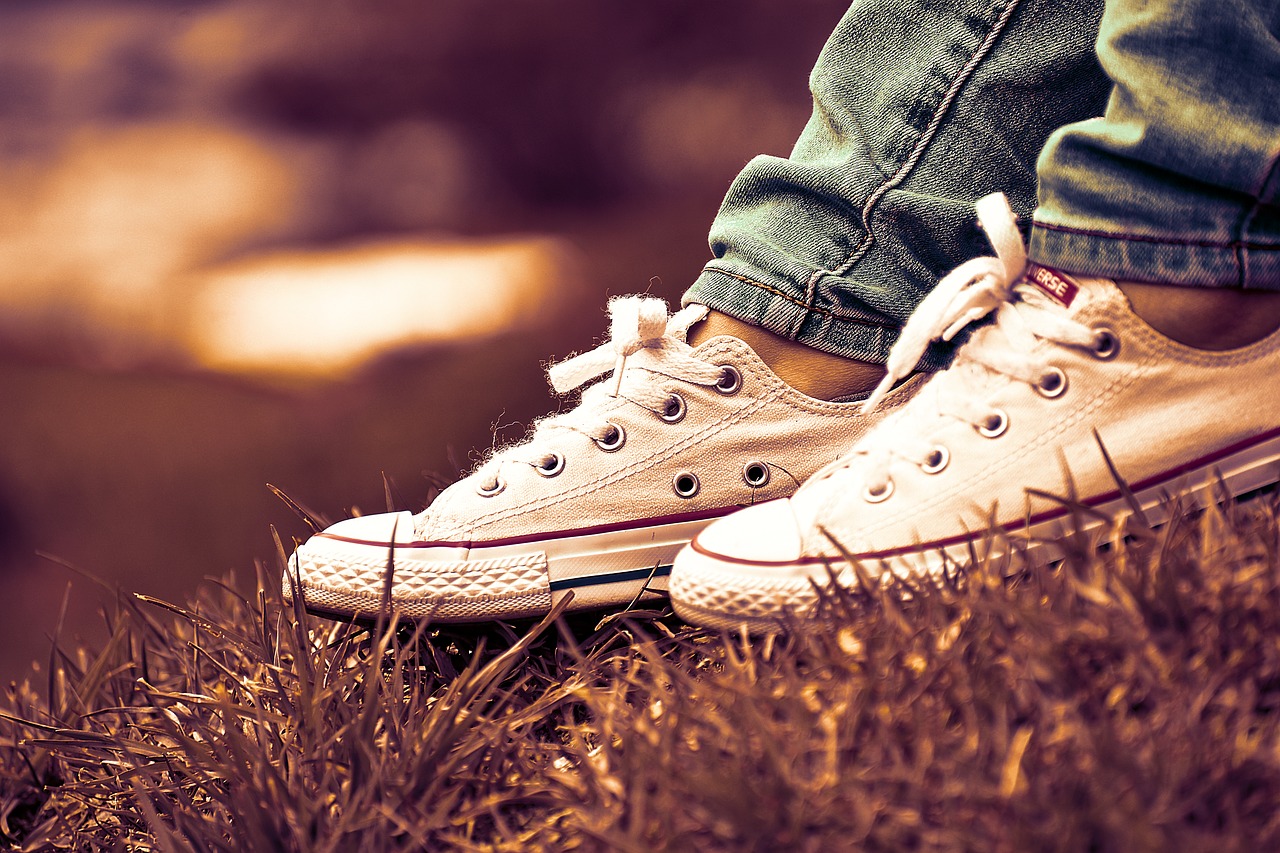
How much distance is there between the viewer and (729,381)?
1.14 meters

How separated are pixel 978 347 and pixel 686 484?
1.14 ft

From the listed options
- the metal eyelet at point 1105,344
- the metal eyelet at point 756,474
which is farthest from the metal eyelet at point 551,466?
the metal eyelet at point 1105,344

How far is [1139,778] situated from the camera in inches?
23.2

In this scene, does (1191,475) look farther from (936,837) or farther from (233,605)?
(233,605)

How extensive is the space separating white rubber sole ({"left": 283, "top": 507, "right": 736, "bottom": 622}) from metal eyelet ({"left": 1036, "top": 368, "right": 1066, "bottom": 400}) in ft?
1.28

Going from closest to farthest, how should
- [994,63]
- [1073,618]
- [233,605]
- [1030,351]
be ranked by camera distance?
[1073,618], [1030,351], [994,63], [233,605]

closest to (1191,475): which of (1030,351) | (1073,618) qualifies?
(1030,351)

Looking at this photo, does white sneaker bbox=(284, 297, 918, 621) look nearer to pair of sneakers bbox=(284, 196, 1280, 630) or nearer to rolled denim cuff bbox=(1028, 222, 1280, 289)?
pair of sneakers bbox=(284, 196, 1280, 630)

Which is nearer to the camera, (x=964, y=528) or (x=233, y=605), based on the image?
(x=964, y=528)

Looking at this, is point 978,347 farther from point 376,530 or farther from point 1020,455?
point 376,530

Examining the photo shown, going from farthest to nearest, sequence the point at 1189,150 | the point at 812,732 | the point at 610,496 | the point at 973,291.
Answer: the point at 610,496 → the point at 973,291 → the point at 1189,150 → the point at 812,732

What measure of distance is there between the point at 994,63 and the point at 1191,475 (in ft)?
1.64

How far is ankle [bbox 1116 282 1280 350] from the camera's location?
0.90 metres

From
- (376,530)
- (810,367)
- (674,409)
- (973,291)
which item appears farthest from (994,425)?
(376,530)
